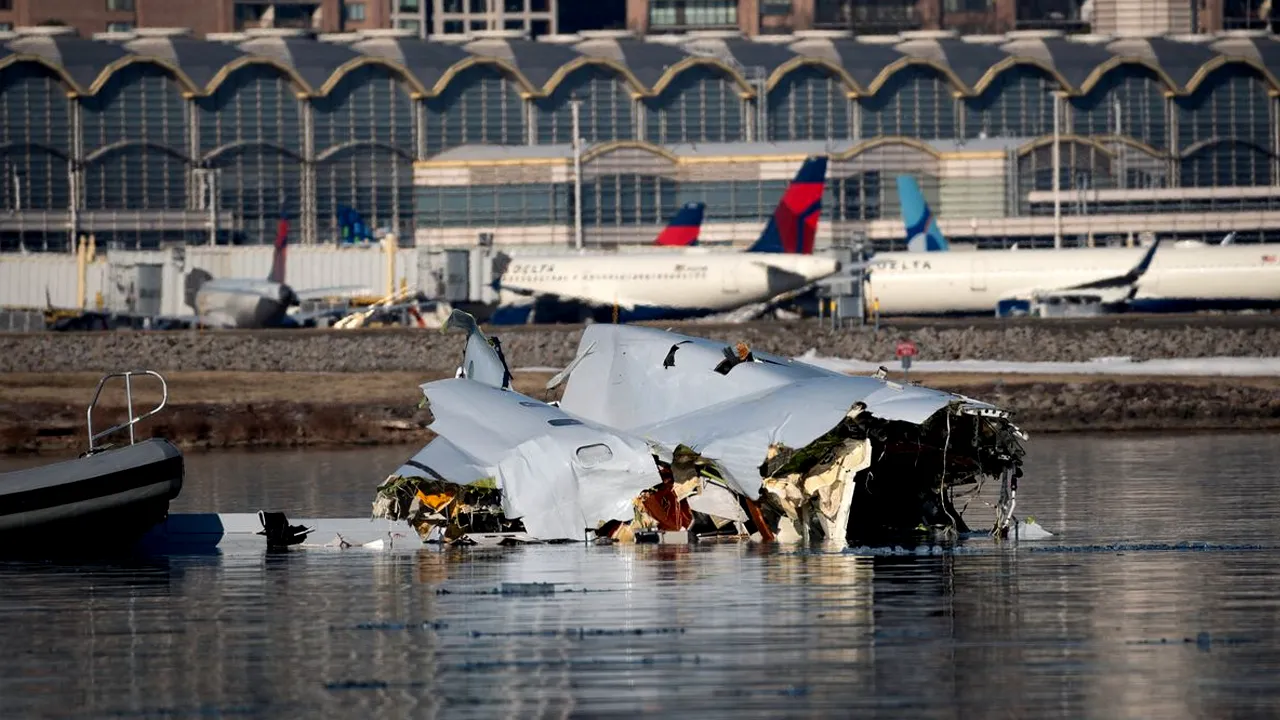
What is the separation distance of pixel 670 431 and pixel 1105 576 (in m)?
6.93

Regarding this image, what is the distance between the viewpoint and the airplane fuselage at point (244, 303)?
4104 inches

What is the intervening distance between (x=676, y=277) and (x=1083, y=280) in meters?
20.5

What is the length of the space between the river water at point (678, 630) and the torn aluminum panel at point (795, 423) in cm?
120

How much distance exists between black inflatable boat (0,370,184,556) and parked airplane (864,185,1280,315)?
259ft

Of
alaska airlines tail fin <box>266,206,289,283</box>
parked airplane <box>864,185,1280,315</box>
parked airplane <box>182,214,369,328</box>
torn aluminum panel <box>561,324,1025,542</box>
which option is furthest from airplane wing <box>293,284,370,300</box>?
torn aluminum panel <box>561,324,1025,542</box>

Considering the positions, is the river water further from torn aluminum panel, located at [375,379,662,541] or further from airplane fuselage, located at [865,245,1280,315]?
airplane fuselage, located at [865,245,1280,315]

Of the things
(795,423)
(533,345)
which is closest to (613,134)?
(533,345)

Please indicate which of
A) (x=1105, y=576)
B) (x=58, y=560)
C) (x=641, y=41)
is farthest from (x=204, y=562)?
(x=641, y=41)

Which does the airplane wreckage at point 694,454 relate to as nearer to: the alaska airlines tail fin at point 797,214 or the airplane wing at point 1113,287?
the airplane wing at point 1113,287

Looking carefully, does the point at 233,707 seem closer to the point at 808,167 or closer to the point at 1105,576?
the point at 1105,576

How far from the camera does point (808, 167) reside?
111062 mm

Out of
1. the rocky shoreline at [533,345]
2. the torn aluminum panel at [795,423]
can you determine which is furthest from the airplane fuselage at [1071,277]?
the torn aluminum panel at [795,423]

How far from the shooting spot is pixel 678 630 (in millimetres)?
21703

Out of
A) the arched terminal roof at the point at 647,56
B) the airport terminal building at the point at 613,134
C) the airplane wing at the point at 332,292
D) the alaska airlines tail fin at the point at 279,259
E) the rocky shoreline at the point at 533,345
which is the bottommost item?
the rocky shoreline at the point at 533,345
